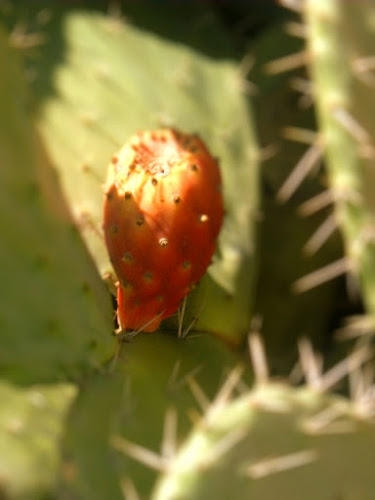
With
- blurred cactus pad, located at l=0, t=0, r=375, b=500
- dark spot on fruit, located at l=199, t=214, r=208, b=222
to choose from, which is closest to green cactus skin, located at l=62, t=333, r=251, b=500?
blurred cactus pad, located at l=0, t=0, r=375, b=500

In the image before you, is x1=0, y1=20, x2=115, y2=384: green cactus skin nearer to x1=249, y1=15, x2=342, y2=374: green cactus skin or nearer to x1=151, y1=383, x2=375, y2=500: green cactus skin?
x1=151, y1=383, x2=375, y2=500: green cactus skin

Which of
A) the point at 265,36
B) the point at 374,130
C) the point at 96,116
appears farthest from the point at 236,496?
the point at 265,36

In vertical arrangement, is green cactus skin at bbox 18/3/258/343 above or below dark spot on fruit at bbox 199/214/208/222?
above

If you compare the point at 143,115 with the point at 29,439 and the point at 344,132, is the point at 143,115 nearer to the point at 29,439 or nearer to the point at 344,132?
the point at 344,132

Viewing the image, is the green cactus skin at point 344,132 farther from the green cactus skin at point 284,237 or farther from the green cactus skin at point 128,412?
the green cactus skin at point 128,412

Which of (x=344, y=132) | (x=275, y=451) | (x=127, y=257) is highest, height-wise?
(x=344, y=132)

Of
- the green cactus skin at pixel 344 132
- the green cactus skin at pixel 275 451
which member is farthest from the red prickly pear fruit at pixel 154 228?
the green cactus skin at pixel 344 132

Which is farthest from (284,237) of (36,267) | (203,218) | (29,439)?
(36,267)

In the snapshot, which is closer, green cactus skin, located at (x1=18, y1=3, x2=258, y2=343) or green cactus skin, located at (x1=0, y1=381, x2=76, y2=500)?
green cactus skin, located at (x1=18, y1=3, x2=258, y2=343)
